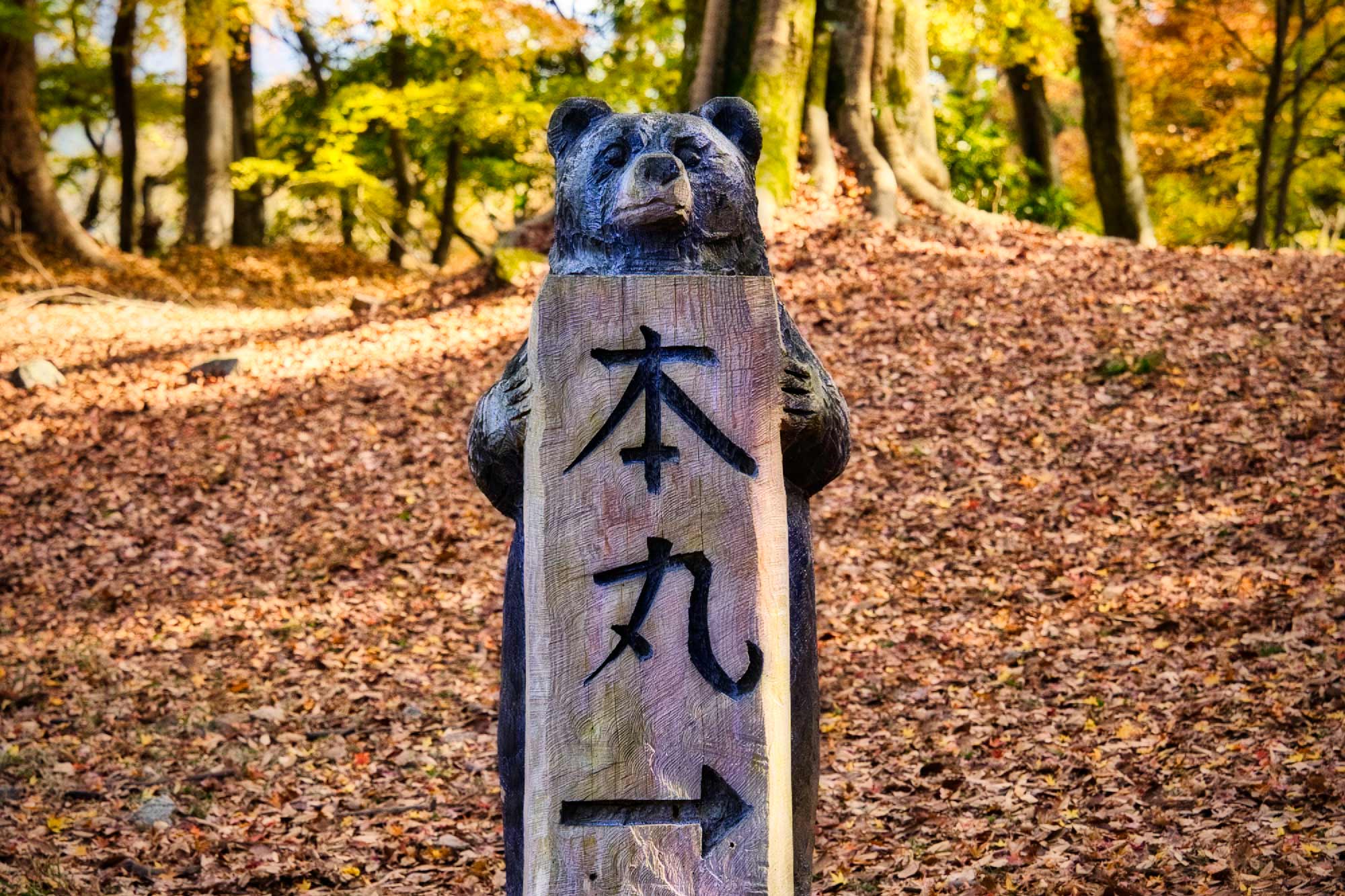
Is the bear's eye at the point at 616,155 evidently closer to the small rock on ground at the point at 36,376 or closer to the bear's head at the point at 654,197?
the bear's head at the point at 654,197

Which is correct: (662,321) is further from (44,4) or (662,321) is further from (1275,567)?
(44,4)

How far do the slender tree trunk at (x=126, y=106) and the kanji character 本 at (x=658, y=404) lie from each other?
58.3 ft

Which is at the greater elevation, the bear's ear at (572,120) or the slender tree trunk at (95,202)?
the slender tree trunk at (95,202)

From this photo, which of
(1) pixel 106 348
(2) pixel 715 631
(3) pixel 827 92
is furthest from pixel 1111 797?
(1) pixel 106 348

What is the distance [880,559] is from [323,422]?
4.93 metres

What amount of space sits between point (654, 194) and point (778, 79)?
10154mm

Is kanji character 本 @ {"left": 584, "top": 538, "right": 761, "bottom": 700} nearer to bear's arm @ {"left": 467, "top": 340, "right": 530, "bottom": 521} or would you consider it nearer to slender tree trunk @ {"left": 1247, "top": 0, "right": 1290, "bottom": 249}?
bear's arm @ {"left": 467, "top": 340, "right": 530, "bottom": 521}

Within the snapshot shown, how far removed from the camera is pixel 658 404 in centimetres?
295

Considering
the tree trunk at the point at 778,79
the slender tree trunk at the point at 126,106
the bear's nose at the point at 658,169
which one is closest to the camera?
the bear's nose at the point at 658,169


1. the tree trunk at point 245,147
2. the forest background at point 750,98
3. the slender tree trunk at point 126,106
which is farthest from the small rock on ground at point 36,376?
the tree trunk at point 245,147

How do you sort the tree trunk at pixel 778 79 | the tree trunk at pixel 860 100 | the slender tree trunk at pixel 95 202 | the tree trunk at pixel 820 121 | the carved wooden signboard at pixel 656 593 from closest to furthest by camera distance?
1. the carved wooden signboard at pixel 656 593
2. the tree trunk at pixel 778 79
3. the tree trunk at pixel 820 121
4. the tree trunk at pixel 860 100
5. the slender tree trunk at pixel 95 202

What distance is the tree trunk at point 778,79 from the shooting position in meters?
12.6

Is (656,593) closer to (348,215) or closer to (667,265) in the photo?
(667,265)

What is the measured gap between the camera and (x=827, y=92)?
13602 mm
